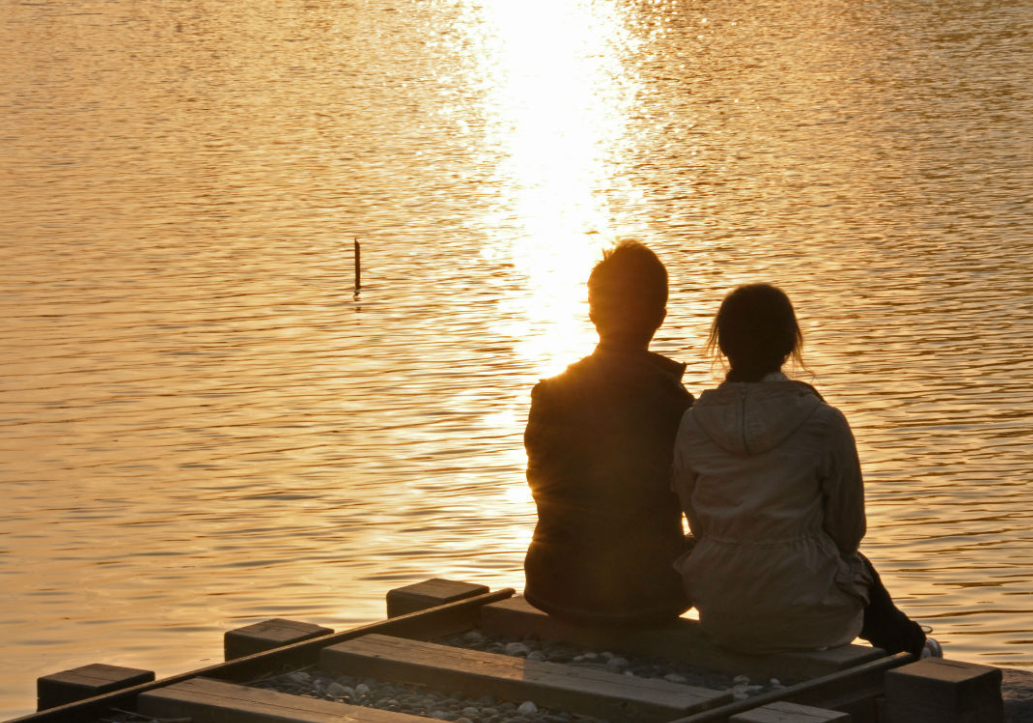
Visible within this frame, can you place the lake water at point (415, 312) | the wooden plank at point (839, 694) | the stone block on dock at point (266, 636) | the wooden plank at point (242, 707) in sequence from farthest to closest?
1. the lake water at point (415, 312)
2. the stone block on dock at point (266, 636)
3. the wooden plank at point (242, 707)
4. the wooden plank at point (839, 694)

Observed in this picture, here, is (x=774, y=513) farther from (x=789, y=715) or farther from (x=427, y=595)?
(x=427, y=595)

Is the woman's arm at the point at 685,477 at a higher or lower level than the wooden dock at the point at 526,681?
higher

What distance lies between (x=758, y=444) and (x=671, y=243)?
1668 cm

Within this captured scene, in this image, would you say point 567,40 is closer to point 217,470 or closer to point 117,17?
point 117,17

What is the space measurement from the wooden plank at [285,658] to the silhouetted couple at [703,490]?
16.2 inches

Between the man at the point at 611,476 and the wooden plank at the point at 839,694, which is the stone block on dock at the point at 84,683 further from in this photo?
the wooden plank at the point at 839,694

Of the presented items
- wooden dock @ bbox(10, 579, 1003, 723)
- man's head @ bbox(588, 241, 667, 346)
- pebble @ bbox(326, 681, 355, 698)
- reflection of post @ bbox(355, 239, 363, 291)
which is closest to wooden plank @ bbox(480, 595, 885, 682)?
wooden dock @ bbox(10, 579, 1003, 723)

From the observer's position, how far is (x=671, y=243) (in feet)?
74.6

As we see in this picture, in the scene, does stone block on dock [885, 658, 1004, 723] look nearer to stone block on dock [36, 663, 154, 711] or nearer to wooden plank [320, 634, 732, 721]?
wooden plank [320, 634, 732, 721]

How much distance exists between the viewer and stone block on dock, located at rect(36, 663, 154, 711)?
6.38 metres

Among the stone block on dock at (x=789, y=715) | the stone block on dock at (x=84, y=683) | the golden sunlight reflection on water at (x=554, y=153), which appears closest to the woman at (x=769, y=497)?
the stone block on dock at (x=789, y=715)

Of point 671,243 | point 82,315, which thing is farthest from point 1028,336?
point 82,315

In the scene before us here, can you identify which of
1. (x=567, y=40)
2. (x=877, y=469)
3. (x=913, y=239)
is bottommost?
(x=877, y=469)

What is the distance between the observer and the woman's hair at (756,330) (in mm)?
6094
